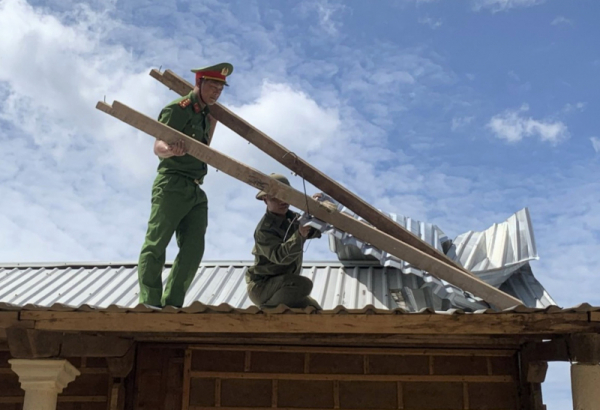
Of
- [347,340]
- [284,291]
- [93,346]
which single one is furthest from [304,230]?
[93,346]

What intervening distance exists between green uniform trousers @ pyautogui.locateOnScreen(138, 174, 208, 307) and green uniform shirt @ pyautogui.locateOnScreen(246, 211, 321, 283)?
59 cm

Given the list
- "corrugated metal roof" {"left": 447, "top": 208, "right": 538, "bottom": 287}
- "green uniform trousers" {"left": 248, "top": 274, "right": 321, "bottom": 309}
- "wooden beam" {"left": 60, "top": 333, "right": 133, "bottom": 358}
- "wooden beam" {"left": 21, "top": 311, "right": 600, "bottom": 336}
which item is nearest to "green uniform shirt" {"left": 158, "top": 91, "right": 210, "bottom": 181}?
"green uniform trousers" {"left": 248, "top": 274, "right": 321, "bottom": 309}

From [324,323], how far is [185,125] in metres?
2.53

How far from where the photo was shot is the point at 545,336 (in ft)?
19.6

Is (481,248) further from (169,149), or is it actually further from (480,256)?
(169,149)

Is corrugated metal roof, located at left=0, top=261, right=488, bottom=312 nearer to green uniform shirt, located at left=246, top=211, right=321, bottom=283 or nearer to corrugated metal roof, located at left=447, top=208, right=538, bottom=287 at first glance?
corrugated metal roof, located at left=447, top=208, right=538, bottom=287

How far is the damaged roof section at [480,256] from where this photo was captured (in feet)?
23.5

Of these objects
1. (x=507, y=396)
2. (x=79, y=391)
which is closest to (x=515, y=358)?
(x=507, y=396)

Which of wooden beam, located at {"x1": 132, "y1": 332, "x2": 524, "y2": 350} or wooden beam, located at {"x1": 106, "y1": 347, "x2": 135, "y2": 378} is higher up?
wooden beam, located at {"x1": 132, "y1": 332, "x2": 524, "y2": 350}

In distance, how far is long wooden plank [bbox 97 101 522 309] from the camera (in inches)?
226

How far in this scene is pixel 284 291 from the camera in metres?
6.46

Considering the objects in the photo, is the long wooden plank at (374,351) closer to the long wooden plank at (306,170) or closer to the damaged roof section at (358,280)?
the damaged roof section at (358,280)

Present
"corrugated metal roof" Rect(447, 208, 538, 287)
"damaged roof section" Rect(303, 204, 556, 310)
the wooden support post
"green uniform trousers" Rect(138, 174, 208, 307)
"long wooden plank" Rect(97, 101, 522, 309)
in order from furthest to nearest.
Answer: "corrugated metal roof" Rect(447, 208, 538, 287), "damaged roof section" Rect(303, 204, 556, 310), the wooden support post, "green uniform trousers" Rect(138, 174, 208, 307), "long wooden plank" Rect(97, 101, 522, 309)

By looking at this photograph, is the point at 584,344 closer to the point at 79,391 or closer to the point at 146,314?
the point at 146,314
